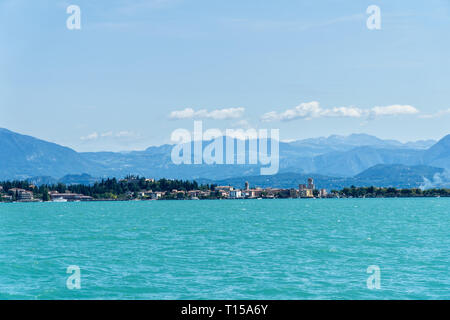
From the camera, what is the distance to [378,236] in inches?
2712

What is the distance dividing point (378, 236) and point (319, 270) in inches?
1199

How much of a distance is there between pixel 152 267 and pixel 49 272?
7201mm

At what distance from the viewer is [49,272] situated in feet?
137

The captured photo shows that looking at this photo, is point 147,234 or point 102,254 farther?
point 147,234

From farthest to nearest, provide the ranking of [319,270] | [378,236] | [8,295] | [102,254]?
[378,236]
[102,254]
[319,270]
[8,295]
